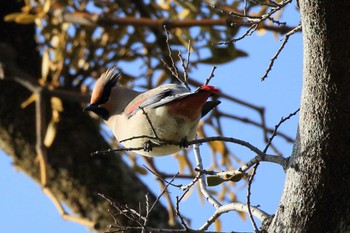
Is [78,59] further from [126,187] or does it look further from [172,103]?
[172,103]

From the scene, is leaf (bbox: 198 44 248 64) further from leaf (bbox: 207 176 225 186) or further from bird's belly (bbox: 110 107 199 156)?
leaf (bbox: 207 176 225 186)

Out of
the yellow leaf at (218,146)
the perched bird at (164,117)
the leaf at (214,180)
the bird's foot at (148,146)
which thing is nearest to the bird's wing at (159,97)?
the perched bird at (164,117)

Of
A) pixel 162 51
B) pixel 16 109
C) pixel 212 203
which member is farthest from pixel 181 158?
pixel 212 203

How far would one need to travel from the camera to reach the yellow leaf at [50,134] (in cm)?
355

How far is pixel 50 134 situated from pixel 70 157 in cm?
17

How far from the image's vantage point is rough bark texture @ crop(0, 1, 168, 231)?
366 centimetres

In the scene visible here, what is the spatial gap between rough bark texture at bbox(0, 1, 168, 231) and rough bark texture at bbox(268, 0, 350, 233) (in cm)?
183

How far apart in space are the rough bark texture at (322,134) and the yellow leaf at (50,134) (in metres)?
1.85

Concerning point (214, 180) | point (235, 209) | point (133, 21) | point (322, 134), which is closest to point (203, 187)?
point (214, 180)

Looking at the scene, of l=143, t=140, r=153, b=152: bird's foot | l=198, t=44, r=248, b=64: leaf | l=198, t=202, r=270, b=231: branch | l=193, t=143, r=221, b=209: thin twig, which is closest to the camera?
l=198, t=202, r=270, b=231: branch

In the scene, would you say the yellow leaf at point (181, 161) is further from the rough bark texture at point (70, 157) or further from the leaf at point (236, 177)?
the leaf at point (236, 177)

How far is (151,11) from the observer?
3619 millimetres

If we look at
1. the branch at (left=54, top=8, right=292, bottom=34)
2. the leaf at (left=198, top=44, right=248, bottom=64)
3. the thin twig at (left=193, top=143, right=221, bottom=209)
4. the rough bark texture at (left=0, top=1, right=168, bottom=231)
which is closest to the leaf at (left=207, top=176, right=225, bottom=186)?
the thin twig at (left=193, top=143, right=221, bottom=209)

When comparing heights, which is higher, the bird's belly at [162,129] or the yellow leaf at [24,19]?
the yellow leaf at [24,19]
